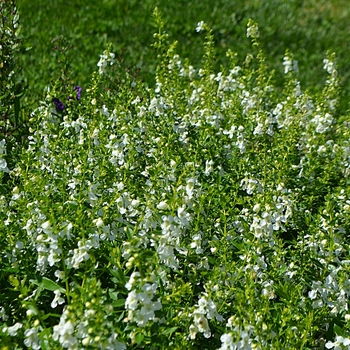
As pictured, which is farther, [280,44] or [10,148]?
[280,44]

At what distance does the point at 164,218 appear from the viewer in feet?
9.63

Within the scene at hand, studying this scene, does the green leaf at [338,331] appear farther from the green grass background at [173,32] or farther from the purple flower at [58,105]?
the green grass background at [173,32]

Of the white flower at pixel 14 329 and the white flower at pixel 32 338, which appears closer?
the white flower at pixel 32 338

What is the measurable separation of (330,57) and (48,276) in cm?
298

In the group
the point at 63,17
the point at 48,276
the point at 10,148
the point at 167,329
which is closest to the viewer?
the point at 167,329

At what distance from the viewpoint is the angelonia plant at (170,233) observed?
8.85 ft

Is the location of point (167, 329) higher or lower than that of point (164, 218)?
lower

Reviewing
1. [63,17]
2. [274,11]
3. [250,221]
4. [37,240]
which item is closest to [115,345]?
[37,240]

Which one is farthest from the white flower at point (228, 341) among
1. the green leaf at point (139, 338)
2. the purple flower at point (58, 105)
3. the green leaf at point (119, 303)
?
the purple flower at point (58, 105)

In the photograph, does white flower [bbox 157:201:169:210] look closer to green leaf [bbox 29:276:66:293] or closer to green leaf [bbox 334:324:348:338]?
green leaf [bbox 29:276:66:293]

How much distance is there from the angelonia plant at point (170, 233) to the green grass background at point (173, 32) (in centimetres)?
237

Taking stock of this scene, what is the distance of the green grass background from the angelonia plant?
2371mm

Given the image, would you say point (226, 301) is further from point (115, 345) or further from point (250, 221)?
point (115, 345)

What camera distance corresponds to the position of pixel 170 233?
115 inches
